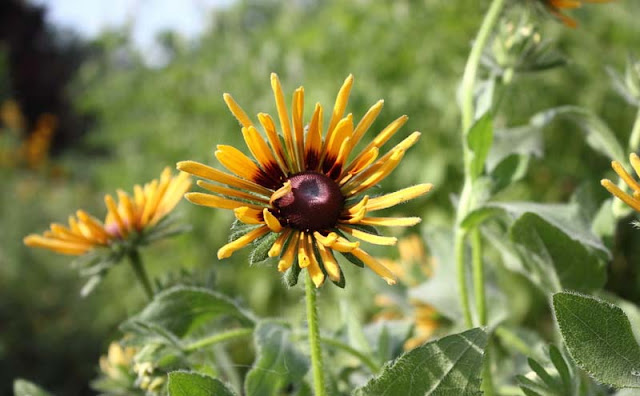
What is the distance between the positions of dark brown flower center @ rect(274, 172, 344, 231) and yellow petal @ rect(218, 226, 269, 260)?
0.10 ft

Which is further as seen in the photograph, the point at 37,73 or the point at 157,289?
the point at 37,73

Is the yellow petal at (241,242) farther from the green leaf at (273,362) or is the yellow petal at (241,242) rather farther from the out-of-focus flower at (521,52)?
→ the out-of-focus flower at (521,52)

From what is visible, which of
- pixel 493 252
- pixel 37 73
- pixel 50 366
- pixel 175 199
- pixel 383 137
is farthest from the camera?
pixel 37 73

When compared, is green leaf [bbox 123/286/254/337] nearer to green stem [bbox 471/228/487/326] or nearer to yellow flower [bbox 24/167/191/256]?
yellow flower [bbox 24/167/191/256]

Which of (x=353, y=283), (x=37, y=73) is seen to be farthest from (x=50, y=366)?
(x=37, y=73)

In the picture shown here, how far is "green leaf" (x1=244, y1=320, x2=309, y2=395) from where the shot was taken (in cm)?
54

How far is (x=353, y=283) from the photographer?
1.96m

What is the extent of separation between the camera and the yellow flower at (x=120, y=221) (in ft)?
2.04

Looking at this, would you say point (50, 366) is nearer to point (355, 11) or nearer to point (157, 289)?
point (355, 11)

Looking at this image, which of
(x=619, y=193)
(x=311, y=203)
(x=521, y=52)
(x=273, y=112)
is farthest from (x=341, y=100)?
(x=273, y=112)

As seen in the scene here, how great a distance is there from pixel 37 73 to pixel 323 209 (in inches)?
404

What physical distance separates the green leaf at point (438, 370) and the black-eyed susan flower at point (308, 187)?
2.7 inches

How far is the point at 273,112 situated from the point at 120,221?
1424 millimetres

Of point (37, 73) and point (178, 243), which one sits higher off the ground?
point (37, 73)
